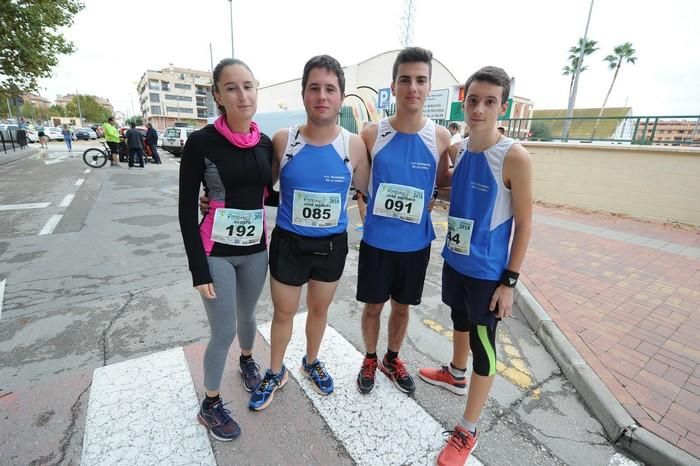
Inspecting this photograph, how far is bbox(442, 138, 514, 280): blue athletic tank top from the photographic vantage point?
76.6 inches

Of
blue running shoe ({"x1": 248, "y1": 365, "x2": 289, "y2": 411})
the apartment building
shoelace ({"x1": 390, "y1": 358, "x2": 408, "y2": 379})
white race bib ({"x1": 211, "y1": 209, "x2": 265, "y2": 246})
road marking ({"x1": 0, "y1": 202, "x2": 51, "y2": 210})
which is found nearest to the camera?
white race bib ({"x1": 211, "y1": 209, "x2": 265, "y2": 246})

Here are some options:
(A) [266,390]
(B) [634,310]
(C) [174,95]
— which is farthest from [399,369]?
(C) [174,95]

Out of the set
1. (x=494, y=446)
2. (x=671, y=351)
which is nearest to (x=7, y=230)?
(x=494, y=446)

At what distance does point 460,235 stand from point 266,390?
167cm

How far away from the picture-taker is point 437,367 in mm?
2924

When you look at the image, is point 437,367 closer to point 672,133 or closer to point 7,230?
point 7,230

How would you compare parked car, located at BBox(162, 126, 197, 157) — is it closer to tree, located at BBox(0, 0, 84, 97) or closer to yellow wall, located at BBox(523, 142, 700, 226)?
tree, located at BBox(0, 0, 84, 97)

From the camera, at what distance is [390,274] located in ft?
7.98

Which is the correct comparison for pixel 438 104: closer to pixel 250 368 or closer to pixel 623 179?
pixel 623 179

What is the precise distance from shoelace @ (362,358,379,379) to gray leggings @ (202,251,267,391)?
99cm

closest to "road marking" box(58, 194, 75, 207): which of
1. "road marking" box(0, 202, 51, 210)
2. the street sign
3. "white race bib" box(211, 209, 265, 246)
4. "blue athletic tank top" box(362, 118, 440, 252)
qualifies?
"road marking" box(0, 202, 51, 210)

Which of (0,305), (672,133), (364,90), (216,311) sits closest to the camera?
(216,311)

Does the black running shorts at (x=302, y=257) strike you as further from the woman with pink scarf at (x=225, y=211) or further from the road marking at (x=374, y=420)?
the road marking at (x=374, y=420)

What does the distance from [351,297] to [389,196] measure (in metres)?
2.06
